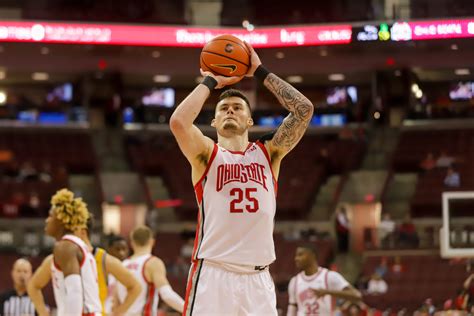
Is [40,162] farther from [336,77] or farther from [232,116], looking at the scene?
[232,116]

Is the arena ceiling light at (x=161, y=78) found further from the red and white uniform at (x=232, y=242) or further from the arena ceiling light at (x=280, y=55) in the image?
the red and white uniform at (x=232, y=242)

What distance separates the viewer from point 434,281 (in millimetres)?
17484

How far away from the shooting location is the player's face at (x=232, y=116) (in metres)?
5.34

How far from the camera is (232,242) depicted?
16.9ft

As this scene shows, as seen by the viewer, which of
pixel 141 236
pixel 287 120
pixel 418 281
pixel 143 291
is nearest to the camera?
pixel 287 120

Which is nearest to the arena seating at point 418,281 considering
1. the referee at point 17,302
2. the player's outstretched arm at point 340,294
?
the player's outstretched arm at point 340,294

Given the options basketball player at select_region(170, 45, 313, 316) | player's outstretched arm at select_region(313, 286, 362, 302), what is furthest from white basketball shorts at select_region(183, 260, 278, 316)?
player's outstretched arm at select_region(313, 286, 362, 302)

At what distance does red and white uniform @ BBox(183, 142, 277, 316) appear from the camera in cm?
509

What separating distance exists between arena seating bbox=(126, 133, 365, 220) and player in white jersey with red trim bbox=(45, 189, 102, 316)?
17.0 metres

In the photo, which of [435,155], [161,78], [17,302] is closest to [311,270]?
[17,302]

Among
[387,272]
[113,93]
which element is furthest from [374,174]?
[113,93]

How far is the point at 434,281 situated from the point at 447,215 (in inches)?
222

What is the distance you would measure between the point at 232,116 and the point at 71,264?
1616 millimetres

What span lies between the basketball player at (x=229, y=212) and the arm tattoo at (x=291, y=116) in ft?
0.36
